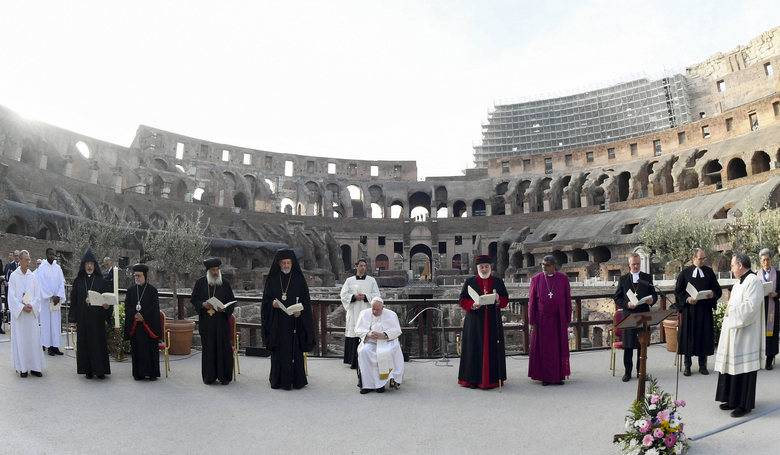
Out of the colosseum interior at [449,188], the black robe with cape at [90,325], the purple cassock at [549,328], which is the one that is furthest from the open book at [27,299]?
the colosseum interior at [449,188]

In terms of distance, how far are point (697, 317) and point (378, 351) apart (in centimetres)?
482

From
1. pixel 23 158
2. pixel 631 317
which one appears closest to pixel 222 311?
pixel 631 317

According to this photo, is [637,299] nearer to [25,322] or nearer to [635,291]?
[635,291]

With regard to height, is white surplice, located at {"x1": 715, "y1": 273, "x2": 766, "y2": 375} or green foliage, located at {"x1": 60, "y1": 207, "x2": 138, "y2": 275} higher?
green foliage, located at {"x1": 60, "y1": 207, "x2": 138, "y2": 275}

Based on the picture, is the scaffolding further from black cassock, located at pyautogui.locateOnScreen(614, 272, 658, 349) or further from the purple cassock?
the purple cassock

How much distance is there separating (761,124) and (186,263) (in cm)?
4297

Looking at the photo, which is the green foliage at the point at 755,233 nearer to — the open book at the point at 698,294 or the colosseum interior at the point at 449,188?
the colosseum interior at the point at 449,188

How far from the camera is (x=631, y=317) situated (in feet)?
16.4

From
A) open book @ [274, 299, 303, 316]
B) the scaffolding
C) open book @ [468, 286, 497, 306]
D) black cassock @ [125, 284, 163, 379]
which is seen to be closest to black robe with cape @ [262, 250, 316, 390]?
open book @ [274, 299, 303, 316]

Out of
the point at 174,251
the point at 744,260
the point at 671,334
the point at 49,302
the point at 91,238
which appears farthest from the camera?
the point at 174,251

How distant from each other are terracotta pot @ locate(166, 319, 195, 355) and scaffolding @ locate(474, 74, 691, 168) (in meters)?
61.6

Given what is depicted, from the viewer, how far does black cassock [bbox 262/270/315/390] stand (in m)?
6.91

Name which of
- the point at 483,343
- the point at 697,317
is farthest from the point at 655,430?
the point at 697,317

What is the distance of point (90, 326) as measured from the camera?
25.0 feet
